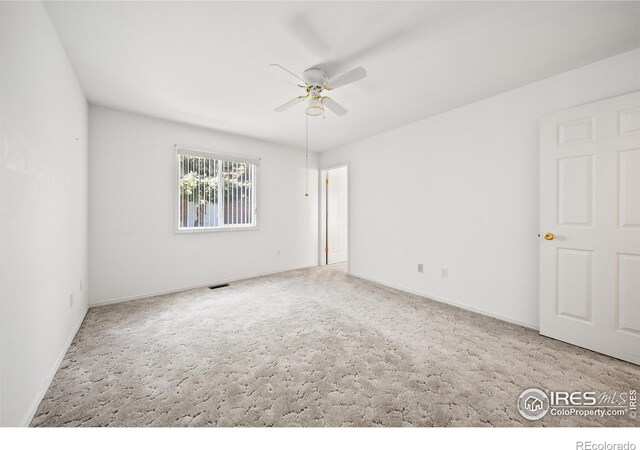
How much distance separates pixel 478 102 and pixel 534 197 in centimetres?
132

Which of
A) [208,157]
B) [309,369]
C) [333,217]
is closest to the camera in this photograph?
[309,369]

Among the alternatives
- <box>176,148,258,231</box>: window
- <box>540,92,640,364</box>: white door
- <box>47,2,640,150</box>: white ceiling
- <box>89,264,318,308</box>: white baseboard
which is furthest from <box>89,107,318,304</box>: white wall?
<box>540,92,640,364</box>: white door

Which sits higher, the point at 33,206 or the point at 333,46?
the point at 333,46

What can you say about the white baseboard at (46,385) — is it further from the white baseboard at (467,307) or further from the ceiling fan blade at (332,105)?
the white baseboard at (467,307)

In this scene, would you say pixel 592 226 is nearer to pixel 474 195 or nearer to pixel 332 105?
pixel 474 195

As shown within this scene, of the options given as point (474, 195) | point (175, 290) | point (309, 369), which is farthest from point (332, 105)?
point (175, 290)

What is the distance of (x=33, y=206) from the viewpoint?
5.25 feet

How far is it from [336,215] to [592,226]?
4.31m

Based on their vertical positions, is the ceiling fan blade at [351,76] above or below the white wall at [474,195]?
above

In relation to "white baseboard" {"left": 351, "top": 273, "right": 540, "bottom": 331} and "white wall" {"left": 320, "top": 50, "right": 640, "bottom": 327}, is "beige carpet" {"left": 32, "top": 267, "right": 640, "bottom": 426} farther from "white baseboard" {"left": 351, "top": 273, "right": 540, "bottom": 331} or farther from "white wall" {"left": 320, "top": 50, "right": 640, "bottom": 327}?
"white wall" {"left": 320, "top": 50, "right": 640, "bottom": 327}

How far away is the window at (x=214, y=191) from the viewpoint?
4016 mm

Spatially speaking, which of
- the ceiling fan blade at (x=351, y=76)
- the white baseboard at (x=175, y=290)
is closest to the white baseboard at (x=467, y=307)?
the white baseboard at (x=175, y=290)

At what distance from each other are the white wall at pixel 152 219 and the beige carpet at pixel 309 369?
58 cm
